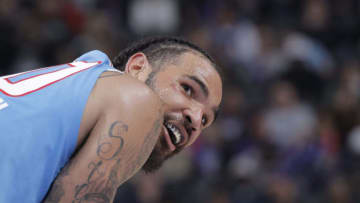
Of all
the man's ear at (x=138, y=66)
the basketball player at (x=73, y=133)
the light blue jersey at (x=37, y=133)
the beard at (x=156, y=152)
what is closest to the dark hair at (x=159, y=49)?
the man's ear at (x=138, y=66)

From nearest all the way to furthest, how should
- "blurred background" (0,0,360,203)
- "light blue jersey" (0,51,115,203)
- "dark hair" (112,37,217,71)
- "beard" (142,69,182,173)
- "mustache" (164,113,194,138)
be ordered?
"light blue jersey" (0,51,115,203) → "mustache" (164,113,194,138) → "beard" (142,69,182,173) → "dark hair" (112,37,217,71) → "blurred background" (0,0,360,203)

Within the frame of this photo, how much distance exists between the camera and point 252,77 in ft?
28.9

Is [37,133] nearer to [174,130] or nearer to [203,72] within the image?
[174,130]

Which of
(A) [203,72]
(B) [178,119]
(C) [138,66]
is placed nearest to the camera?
(B) [178,119]

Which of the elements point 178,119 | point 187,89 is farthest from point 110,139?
point 187,89

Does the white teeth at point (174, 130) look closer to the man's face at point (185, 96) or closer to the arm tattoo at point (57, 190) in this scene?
the man's face at point (185, 96)

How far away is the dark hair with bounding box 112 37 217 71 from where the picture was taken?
2.99m

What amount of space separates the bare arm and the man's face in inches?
23.9

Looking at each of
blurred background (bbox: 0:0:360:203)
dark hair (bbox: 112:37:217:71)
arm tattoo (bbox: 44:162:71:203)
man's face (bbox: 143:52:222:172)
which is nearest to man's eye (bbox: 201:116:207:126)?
man's face (bbox: 143:52:222:172)

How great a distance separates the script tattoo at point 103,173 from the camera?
2016 millimetres

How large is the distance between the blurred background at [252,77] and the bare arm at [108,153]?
4554 mm

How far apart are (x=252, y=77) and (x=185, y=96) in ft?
20.3

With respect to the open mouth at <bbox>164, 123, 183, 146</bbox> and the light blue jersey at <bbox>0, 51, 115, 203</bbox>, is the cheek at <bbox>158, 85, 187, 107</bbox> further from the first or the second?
the light blue jersey at <bbox>0, 51, 115, 203</bbox>

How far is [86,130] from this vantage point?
208cm
